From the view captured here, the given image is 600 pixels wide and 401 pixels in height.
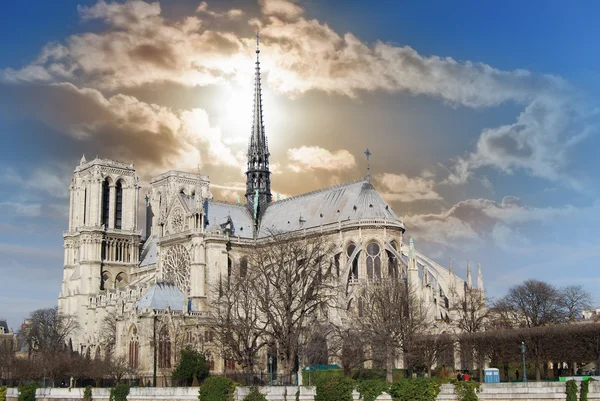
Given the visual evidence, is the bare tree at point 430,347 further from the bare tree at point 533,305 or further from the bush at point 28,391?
the bush at point 28,391

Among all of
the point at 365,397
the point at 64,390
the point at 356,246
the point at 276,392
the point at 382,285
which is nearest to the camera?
the point at 365,397

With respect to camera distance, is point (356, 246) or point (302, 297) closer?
point (302, 297)

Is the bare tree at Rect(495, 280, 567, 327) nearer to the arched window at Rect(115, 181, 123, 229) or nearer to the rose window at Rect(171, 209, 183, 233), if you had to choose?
the rose window at Rect(171, 209, 183, 233)

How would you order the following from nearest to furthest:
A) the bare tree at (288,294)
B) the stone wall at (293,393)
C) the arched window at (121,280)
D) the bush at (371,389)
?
the stone wall at (293,393) → the bush at (371,389) → the bare tree at (288,294) → the arched window at (121,280)

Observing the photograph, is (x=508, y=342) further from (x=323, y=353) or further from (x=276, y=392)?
(x=276, y=392)

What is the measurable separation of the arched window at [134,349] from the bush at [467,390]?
3700cm

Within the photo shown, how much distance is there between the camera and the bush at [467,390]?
1489 inches

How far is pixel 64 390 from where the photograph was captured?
59.4 metres

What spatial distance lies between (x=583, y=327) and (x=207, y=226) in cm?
4076

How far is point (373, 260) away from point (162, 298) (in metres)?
19.5

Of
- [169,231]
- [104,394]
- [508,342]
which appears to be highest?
[169,231]

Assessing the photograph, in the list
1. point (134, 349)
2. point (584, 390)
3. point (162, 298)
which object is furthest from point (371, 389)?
point (162, 298)

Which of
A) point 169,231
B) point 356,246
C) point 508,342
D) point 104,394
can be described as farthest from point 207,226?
point 508,342

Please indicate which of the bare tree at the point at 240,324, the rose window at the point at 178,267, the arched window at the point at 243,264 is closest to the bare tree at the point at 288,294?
the bare tree at the point at 240,324
